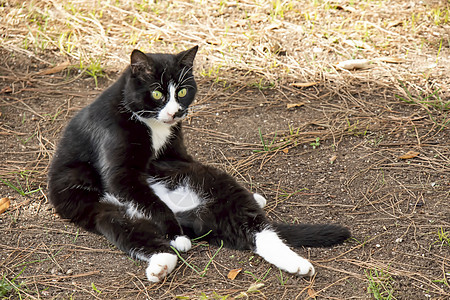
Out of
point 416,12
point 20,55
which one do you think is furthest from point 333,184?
point 20,55

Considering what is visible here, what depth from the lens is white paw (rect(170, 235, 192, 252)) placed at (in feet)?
9.43

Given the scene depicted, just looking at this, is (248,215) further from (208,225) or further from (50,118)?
(50,118)

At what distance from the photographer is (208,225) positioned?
3078mm

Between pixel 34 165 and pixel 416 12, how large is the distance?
399cm

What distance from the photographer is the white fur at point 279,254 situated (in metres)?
2.66

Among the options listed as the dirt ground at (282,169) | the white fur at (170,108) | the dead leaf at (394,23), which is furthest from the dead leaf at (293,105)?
the dead leaf at (394,23)

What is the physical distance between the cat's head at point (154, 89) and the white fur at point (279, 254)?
0.88m

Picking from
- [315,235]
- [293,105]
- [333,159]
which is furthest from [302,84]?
[315,235]

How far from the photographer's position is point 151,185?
334 cm

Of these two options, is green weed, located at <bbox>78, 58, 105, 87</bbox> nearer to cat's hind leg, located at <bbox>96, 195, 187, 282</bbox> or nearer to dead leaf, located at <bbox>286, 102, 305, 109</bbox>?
dead leaf, located at <bbox>286, 102, 305, 109</bbox>

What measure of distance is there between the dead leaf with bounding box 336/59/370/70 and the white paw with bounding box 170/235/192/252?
249 centimetres

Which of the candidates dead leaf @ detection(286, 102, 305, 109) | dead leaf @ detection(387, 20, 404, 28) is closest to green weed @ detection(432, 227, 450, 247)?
dead leaf @ detection(286, 102, 305, 109)

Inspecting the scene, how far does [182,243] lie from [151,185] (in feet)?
1.94

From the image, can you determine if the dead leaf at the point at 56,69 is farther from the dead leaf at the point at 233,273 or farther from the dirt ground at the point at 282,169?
the dead leaf at the point at 233,273
